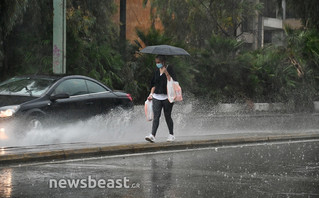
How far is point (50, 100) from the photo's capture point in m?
13.8

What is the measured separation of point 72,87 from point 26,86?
0.99 m

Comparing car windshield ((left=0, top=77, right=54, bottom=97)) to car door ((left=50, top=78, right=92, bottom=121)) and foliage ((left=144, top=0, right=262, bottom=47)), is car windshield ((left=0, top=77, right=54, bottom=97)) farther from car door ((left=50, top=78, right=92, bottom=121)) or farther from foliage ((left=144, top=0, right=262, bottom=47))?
foliage ((left=144, top=0, right=262, bottom=47))

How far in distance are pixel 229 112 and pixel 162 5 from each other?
1281 centimetres

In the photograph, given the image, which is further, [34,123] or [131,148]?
[34,123]

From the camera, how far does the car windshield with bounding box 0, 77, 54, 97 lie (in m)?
13.9

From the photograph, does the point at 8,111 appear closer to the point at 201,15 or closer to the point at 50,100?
the point at 50,100

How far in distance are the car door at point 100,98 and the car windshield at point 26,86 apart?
106 centimetres

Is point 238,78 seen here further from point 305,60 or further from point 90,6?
point 90,6

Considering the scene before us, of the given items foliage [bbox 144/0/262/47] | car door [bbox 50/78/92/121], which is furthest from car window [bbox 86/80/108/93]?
foliage [bbox 144/0/262/47]

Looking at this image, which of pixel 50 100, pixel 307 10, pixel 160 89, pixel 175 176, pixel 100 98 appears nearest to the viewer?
pixel 175 176

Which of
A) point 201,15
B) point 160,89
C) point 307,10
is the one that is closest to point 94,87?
point 160,89

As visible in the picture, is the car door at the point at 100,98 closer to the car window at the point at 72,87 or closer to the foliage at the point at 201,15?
the car window at the point at 72,87

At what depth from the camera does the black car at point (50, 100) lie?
13.0 m

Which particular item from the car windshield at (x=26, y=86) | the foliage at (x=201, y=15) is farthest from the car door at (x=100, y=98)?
the foliage at (x=201, y=15)
